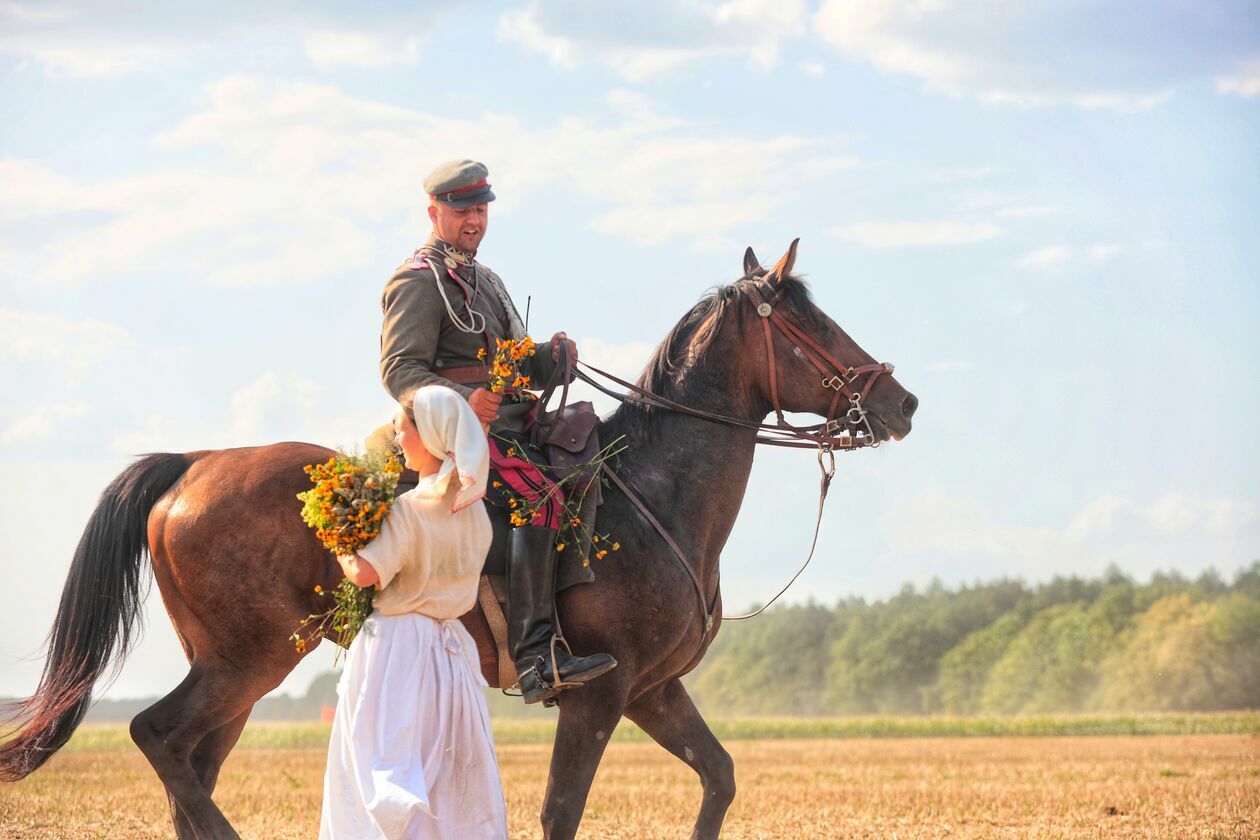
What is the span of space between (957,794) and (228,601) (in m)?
8.90

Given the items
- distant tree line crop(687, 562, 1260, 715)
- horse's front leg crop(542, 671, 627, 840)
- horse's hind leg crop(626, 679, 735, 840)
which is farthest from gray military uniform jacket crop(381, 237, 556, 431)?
distant tree line crop(687, 562, 1260, 715)

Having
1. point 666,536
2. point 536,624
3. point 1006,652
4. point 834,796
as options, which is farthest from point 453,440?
point 1006,652

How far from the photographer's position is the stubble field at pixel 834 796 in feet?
33.4

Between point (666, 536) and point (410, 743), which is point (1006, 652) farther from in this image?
point (410, 743)

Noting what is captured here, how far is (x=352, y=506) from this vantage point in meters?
5.53

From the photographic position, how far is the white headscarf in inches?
213

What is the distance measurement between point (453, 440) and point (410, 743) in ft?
4.20

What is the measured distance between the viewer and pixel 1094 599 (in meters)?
48.9

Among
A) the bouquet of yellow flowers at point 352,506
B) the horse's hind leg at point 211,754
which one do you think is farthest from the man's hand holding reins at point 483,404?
the horse's hind leg at point 211,754

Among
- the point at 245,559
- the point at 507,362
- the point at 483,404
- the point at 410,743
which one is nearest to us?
the point at 410,743

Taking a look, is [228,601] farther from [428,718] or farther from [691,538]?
[691,538]

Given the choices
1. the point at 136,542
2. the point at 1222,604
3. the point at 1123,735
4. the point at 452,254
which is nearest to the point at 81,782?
the point at 136,542

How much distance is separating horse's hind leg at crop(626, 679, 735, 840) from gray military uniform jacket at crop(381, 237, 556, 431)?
1.70 meters

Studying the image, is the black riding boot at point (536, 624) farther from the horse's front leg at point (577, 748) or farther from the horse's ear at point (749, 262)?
the horse's ear at point (749, 262)
